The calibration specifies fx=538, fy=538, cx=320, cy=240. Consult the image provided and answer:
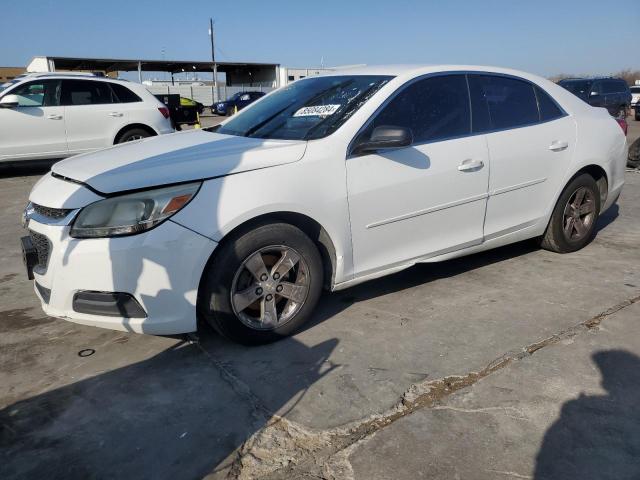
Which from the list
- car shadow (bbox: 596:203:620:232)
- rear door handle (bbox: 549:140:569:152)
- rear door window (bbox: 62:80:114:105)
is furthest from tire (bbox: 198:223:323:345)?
rear door window (bbox: 62:80:114:105)

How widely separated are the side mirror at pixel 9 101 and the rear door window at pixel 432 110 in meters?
7.60

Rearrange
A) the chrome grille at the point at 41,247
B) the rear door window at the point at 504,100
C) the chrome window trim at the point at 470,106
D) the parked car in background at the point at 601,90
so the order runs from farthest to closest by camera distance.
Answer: the parked car in background at the point at 601,90
the rear door window at the point at 504,100
the chrome window trim at the point at 470,106
the chrome grille at the point at 41,247

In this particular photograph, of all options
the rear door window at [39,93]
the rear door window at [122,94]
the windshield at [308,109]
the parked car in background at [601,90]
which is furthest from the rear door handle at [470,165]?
the parked car in background at [601,90]

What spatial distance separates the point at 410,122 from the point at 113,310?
2.17 m

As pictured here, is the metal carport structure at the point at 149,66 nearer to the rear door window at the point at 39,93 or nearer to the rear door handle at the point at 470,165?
the rear door window at the point at 39,93

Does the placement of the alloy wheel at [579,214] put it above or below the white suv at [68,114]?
below

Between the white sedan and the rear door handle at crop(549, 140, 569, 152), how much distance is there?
0.01 meters

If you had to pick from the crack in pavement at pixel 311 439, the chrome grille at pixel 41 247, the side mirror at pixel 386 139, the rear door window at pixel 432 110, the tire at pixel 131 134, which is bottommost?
the crack in pavement at pixel 311 439

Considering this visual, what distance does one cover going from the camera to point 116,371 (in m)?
2.95

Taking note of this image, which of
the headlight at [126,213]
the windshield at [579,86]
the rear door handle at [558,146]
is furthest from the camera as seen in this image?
the windshield at [579,86]

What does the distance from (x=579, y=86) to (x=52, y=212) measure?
18.2m

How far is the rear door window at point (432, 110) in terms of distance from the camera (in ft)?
11.5

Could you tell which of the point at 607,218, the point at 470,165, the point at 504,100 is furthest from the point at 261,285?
the point at 607,218

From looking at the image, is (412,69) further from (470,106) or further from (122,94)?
(122,94)
